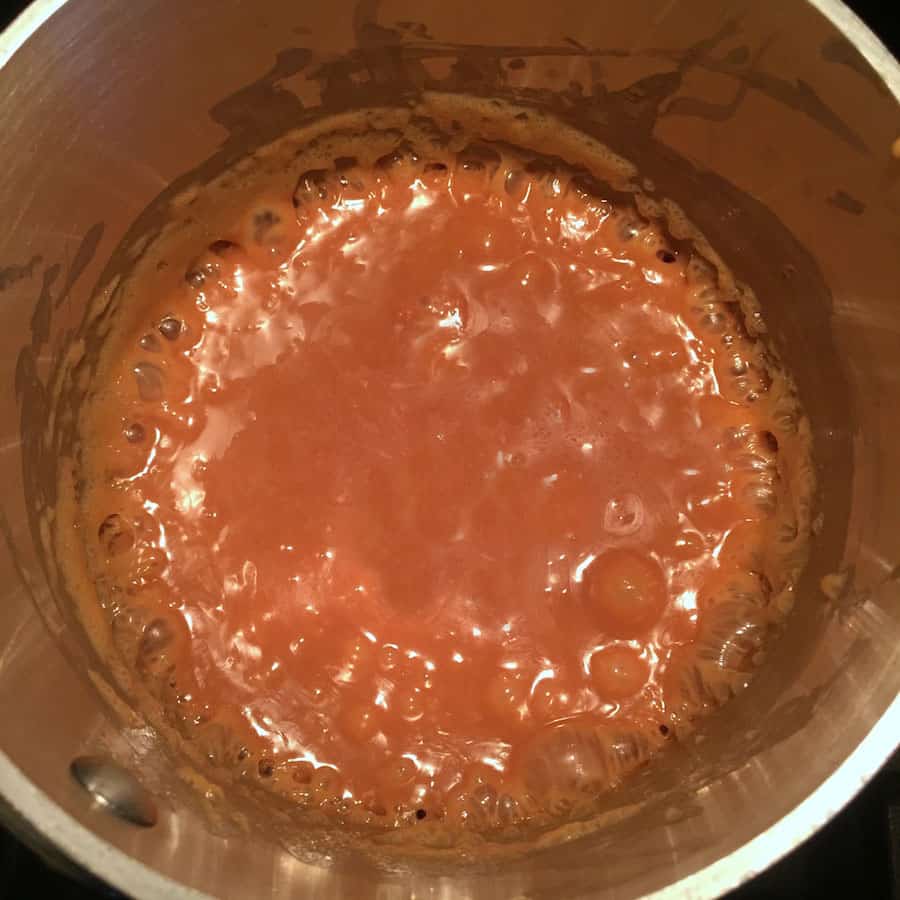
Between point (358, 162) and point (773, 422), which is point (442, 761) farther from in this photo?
point (358, 162)

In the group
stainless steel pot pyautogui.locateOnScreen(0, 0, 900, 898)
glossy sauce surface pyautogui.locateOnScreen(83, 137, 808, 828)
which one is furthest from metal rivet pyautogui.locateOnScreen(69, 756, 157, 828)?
glossy sauce surface pyautogui.locateOnScreen(83, 137, 808, 828)

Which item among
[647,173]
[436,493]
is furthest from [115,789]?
[647,173]

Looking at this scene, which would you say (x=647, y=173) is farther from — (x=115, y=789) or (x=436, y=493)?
(x=115, y=789)

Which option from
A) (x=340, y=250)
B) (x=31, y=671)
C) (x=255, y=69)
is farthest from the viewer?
(x=340, y=250)

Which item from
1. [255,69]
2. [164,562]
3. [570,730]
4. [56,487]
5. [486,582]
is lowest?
[570,730]

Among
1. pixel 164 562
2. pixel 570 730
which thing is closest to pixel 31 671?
pixel 164 562

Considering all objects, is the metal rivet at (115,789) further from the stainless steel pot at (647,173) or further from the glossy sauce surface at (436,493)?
the glossy sauce surface at (436,493)

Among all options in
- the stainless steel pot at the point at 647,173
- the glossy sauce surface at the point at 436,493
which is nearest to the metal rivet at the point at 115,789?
the stainless steel pot at the point at 647,173
